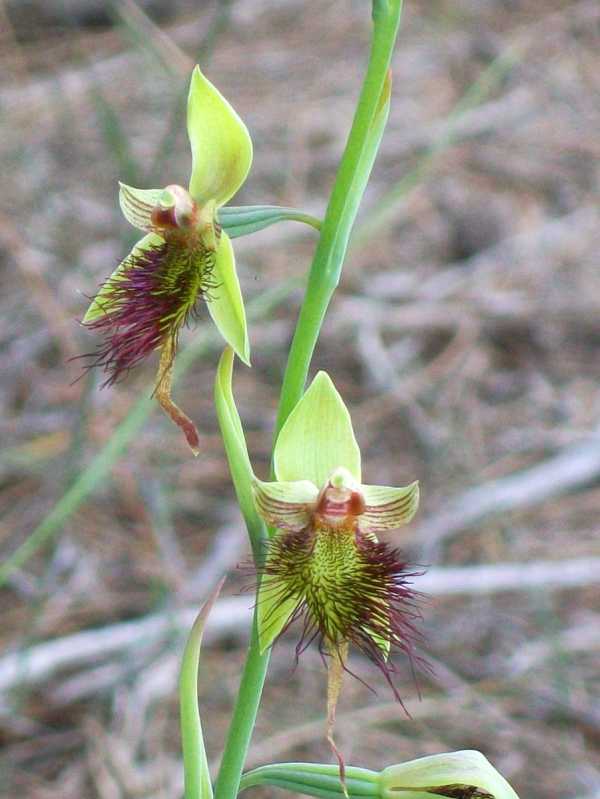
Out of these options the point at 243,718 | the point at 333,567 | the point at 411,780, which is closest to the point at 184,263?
the point at 333,567

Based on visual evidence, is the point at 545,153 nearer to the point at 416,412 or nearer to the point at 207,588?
the point at 416,412

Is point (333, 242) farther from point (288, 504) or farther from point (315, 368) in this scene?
point (315, 368)

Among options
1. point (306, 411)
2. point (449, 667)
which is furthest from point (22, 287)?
point (306, 411)

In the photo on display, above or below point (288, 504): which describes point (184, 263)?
above

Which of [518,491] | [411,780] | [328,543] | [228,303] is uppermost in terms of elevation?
[518,491]

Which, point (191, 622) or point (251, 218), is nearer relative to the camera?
point (251, 218)

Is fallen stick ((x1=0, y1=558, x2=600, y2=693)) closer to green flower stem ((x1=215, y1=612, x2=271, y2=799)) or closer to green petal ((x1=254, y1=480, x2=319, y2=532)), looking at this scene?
green flower stem ((x1=215, y1=612, x2=271, y2=799))

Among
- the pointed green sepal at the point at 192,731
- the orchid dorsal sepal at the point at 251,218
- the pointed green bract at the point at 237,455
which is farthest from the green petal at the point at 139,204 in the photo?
the pointed green sepal at the point at 192,731

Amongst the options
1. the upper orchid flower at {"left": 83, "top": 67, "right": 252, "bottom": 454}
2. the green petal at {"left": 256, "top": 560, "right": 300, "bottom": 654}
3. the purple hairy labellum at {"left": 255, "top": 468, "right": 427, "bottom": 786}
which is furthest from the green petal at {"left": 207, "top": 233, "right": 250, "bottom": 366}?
the green petal at {"left": 256, "top": 560, "right": 300, "bottom": 654}
